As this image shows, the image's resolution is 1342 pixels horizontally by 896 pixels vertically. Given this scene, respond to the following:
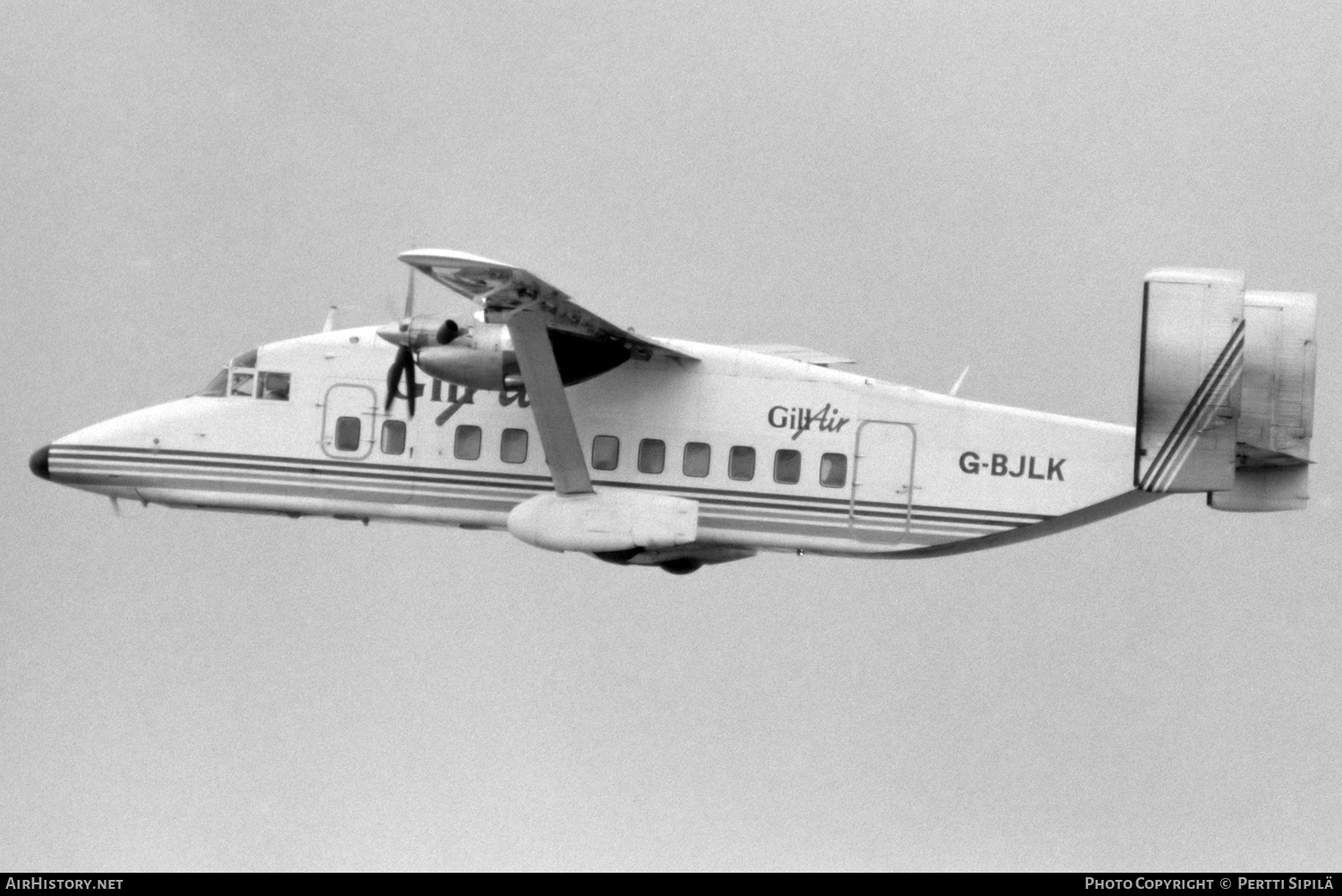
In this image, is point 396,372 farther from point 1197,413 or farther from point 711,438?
point 1197,413

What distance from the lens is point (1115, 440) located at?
31.7 metres

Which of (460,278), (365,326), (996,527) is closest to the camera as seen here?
(460,278)

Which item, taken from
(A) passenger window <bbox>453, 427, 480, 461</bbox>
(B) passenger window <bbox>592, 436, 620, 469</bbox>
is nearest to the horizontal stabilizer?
(B) passenger window <bbox>592, 436, 620, 469</bbox>

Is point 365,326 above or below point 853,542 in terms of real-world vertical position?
above

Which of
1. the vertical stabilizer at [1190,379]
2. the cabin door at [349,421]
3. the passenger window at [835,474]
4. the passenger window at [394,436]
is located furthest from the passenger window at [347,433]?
the vertical stabilizer at [1190,379]

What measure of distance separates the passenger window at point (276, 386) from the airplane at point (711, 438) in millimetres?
28

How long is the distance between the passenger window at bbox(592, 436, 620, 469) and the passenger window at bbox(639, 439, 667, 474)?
0.32m

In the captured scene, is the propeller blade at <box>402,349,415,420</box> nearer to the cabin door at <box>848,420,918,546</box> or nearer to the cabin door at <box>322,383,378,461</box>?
the cabin door at <box>322,383,378,461</box>

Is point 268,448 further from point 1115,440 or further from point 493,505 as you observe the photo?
point 1115,440

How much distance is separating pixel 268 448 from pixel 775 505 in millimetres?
7237

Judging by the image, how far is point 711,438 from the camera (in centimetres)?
3225

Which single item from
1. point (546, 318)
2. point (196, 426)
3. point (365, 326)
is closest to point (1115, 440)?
point (546, 318)

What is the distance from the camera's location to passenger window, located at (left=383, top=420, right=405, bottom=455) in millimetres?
33281
